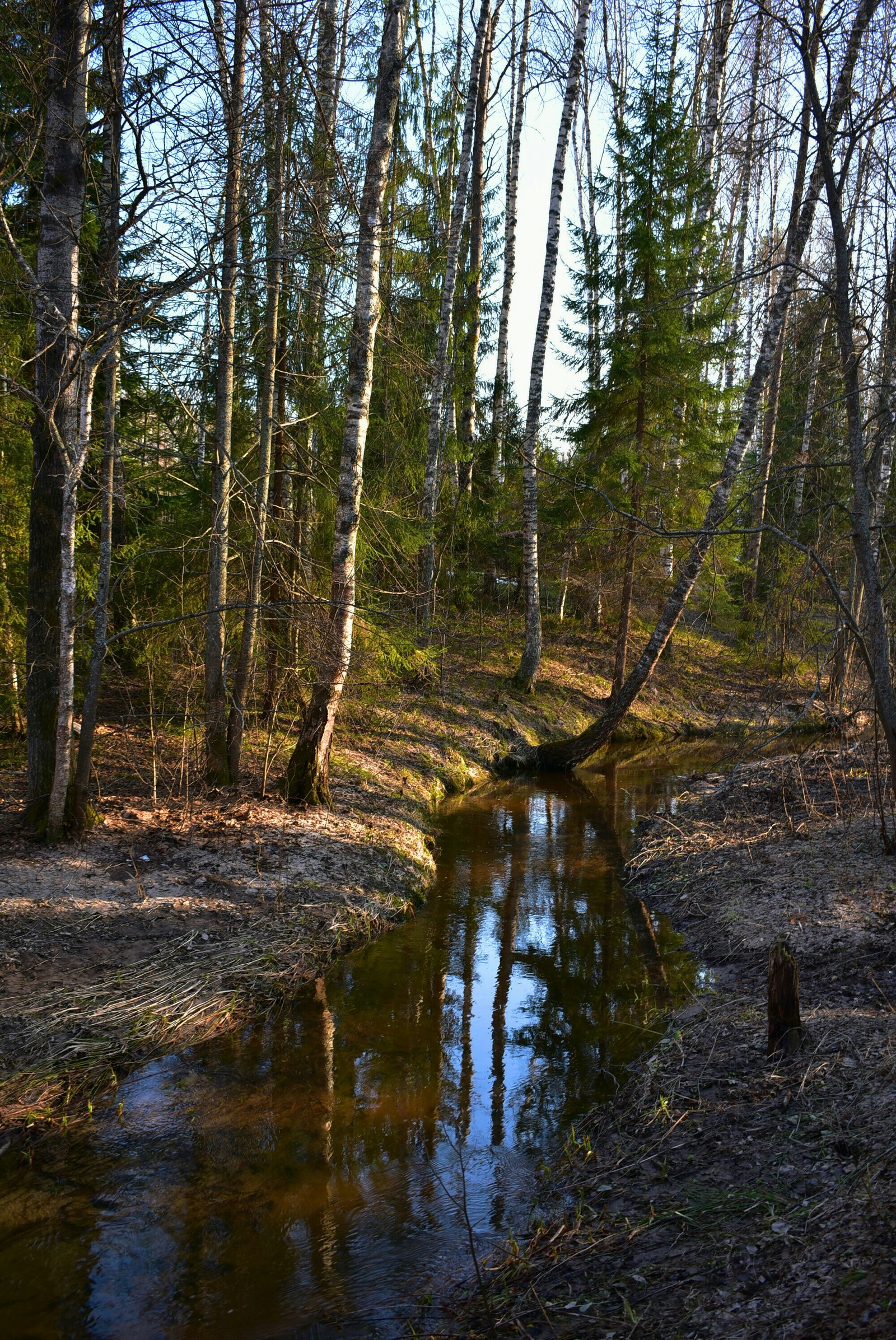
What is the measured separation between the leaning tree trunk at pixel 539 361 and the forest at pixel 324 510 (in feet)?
0.28

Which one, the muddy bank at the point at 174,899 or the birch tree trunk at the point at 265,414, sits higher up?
the birch tree trunk at the point at 265,414

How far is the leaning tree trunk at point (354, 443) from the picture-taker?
28.5ft

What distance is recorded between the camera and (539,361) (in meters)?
17.0

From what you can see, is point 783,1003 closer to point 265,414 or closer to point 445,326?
point 265,414

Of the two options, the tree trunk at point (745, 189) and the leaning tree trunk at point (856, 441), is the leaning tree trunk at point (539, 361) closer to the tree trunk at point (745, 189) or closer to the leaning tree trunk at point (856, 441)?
the tree trunk at point (745, 189)

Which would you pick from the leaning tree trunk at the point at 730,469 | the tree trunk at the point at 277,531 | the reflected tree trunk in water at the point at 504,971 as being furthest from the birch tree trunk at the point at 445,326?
the reflected tree trunk in water at the point at 504,971

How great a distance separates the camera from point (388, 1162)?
4906mm

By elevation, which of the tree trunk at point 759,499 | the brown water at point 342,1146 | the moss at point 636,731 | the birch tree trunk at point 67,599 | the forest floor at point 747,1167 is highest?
the tree trunk at point 759,499

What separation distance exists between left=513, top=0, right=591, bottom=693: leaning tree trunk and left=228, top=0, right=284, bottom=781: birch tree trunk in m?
7.24

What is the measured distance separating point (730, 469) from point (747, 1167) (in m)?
9.98

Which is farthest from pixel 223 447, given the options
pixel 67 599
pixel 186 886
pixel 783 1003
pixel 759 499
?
pixel 759 499

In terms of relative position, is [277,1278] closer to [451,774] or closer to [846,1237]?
[846,1237]

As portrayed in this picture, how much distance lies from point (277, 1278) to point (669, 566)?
20.2m

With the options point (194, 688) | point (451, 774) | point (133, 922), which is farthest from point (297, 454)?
point (133, 922)
